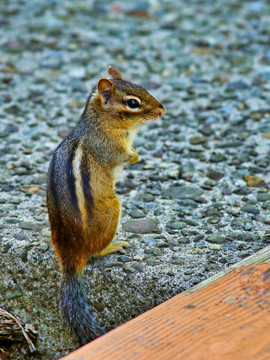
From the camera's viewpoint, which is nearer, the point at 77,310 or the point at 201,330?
the point at 201,330

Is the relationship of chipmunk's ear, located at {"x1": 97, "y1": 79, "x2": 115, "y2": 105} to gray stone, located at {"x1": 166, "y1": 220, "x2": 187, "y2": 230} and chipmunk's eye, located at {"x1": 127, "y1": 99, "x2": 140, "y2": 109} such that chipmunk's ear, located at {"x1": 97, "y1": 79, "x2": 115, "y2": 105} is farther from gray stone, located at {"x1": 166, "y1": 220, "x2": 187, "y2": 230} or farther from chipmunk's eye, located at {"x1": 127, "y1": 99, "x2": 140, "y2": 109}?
gray stone, located at {"x1": 166, "y1": 220, "x2": 187, "y2": 230}

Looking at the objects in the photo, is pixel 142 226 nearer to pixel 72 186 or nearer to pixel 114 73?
pixel 72 186

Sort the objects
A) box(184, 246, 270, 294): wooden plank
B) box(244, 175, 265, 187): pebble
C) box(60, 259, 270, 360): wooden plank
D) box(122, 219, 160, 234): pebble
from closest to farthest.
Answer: box(60, 259, 270, 360): wooden plank → box(184, 246, 270, 294): wooden plank → box(122, 219, 160, 234): pebble → box(244, 175, 265, 187): pebble

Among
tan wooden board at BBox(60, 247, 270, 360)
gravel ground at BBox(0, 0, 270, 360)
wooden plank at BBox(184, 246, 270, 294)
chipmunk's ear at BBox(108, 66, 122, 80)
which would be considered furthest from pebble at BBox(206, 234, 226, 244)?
chipmunk's ear at BBox(108, 66, 122, 80)

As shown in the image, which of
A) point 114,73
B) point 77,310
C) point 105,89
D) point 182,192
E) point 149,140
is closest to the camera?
point 77,310

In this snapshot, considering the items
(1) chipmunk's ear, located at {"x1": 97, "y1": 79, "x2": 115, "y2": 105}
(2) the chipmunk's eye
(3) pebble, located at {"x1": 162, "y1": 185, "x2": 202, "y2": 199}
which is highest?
(1) chipmunk's ear, located at {"x1": 97, "y1": 79, "x2": 115, "y2": 105}

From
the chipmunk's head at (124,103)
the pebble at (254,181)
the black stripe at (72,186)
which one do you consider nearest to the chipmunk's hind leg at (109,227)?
the black stripe at (72,186)

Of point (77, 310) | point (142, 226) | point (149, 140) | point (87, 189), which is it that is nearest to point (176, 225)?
point (142, 226)

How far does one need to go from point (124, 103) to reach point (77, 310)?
1.05m

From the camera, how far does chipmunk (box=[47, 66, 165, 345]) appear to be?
2404 millimetres

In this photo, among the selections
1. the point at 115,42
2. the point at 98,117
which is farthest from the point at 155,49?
the point at 98,117

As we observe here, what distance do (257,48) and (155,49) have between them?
85 centimetres

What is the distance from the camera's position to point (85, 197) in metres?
2.46

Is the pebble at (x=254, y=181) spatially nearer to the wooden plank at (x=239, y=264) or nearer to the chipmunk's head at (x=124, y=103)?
the chipmunk's head at (x=124, y=103)
